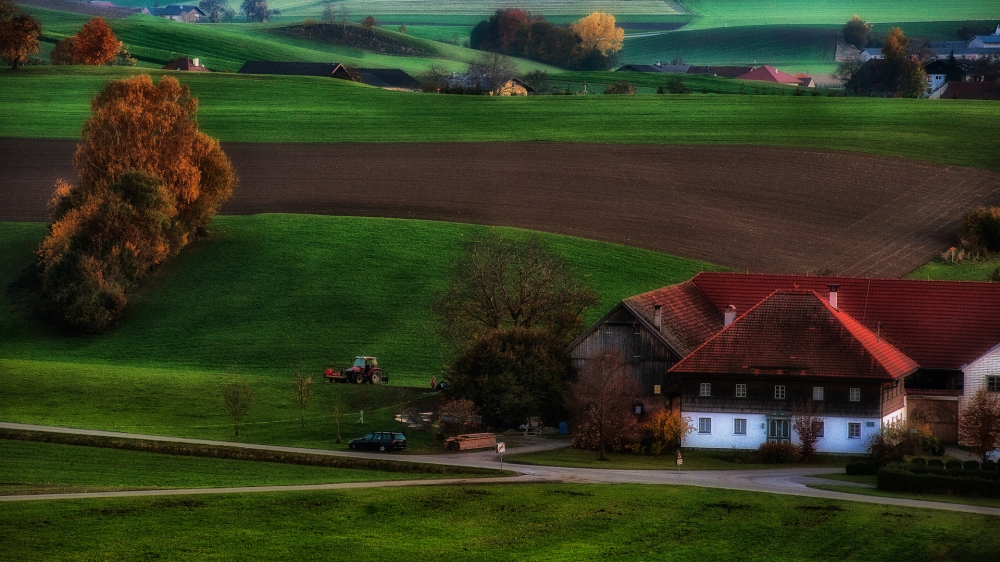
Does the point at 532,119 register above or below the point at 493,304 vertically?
above

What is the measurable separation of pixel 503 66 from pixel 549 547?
15211cm

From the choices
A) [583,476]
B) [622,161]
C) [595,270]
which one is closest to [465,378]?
[583,476]

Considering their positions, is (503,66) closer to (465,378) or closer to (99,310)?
(99,310)

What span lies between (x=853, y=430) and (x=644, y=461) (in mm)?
9762

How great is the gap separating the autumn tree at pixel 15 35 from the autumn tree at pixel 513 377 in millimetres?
90786

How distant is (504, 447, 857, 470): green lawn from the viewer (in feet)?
188

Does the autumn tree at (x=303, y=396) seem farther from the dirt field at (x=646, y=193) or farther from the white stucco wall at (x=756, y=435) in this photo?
the dirt field at (x=646, y=193)

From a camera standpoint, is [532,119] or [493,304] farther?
[532,119]

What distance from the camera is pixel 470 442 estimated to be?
6056cm

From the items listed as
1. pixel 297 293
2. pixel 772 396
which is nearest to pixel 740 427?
pixel 772 396

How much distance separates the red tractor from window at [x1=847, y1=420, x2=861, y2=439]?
930 inches

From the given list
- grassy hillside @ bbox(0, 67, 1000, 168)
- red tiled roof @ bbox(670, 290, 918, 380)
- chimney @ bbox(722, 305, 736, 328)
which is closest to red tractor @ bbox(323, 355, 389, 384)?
red tiled roof @ bbox(670, 290, 918, 380)

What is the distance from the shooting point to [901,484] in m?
51.7

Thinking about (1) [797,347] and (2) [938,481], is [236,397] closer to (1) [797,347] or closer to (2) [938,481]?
(1) [797,347]
